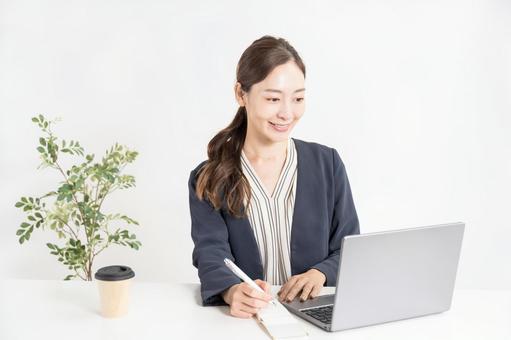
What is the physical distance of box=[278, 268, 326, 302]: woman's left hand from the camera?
1776 mm

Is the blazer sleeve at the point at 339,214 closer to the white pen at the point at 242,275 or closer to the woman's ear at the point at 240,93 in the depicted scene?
the woman's ear at the point at 240,93

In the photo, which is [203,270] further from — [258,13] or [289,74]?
[258,13]

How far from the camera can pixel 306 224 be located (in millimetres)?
2111

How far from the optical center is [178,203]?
3518 millimetres

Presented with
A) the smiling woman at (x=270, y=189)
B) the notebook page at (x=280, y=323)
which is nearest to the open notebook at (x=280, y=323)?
the notebook page at (x=280, y=323)

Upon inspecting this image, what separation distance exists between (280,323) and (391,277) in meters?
0.31

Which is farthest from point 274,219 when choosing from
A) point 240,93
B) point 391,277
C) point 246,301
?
point 391,277

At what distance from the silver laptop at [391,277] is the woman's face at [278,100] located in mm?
615

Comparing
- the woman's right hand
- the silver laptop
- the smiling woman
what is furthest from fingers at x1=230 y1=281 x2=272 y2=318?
the smiling woman

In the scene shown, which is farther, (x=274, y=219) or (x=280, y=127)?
(x=274, y=219)

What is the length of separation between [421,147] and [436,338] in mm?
2232

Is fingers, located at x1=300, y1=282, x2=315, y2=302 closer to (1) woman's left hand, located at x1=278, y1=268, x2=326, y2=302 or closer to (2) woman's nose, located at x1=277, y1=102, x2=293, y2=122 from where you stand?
(1) woman's left hand, located at x1=278, y1=268, x2=326, y2=302

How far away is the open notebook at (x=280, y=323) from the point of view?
1517mm

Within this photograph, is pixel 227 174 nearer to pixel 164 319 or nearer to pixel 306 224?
pixel 306 224
